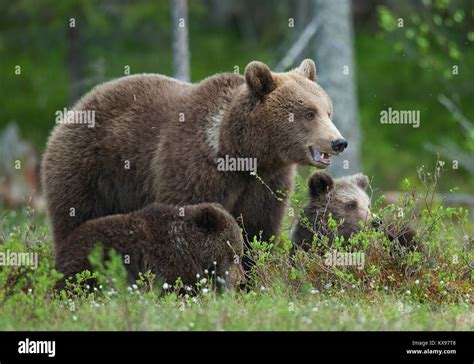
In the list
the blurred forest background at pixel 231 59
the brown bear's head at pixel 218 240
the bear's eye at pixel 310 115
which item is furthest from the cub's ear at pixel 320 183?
the blurred forest background at pixel 231 59

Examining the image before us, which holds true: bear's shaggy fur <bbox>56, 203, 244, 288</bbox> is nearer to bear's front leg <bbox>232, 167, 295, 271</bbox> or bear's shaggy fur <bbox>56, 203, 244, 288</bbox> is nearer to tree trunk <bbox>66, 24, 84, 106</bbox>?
bear's front leg <bbox>232, 167, 295, 271</bbox>

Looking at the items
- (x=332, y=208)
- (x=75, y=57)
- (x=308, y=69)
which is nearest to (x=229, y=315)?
(x=332, y=208)

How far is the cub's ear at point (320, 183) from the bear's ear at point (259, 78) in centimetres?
128

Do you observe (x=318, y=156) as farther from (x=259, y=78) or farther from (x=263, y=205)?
(x=259, y=78)

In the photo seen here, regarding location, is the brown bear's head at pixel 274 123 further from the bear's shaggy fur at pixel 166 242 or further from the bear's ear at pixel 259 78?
the bear's shaggy fur at pixel 166 242

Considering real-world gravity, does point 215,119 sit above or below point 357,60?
below

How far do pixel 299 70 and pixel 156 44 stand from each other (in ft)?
53.8

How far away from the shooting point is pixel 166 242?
26.8ft

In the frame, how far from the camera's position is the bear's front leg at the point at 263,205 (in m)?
8.62

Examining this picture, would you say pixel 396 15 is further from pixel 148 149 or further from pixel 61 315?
pixel 61 315

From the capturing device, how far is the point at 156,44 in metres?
24.9

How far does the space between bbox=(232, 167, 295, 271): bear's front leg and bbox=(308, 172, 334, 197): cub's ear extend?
543mm

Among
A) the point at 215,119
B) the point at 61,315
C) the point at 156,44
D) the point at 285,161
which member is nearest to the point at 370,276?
the point at 285,161

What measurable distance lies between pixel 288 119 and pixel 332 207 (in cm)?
139
